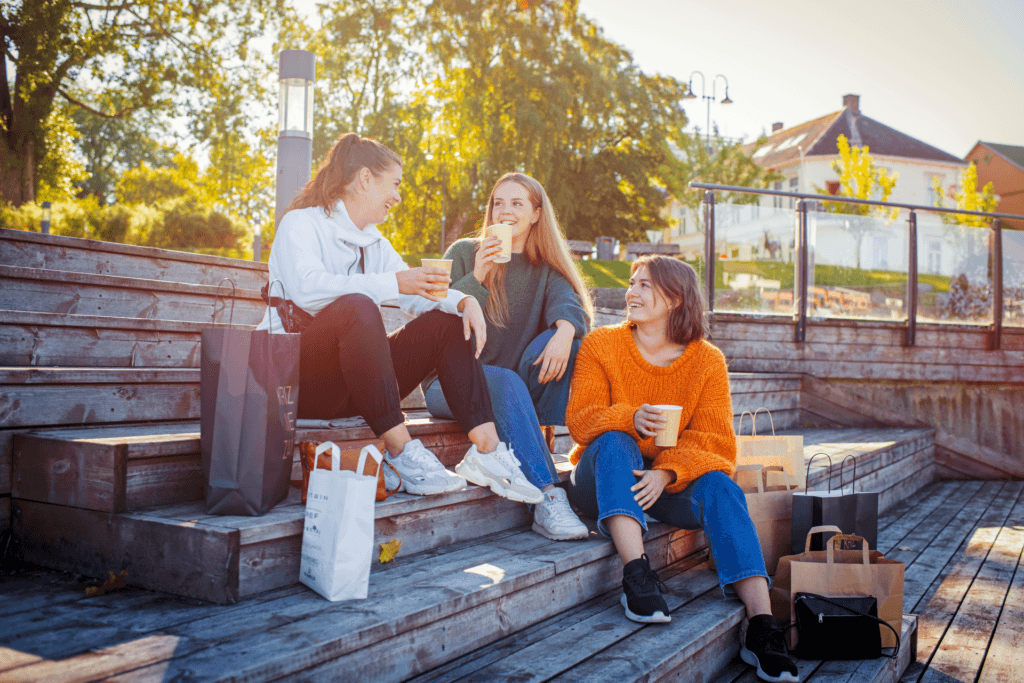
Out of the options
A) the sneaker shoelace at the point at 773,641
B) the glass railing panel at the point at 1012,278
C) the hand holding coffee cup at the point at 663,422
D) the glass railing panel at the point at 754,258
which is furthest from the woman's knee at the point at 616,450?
the glass railing panel at the point at 1012,278

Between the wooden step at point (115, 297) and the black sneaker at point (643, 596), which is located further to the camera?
the wooden step at point (115, 297)

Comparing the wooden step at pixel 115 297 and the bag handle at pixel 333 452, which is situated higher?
the wooden step at pixel 115 297

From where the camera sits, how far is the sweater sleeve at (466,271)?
312 centimetres

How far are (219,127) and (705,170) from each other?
18085 mm

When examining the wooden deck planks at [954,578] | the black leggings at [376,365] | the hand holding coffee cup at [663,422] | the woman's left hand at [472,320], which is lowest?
the wooden deck planks at [954,578]

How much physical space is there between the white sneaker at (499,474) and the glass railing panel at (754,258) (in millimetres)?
4950

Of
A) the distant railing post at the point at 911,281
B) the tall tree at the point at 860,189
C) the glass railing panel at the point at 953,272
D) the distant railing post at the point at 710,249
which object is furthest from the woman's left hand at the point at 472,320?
the glass railing panel at the point at 953,272

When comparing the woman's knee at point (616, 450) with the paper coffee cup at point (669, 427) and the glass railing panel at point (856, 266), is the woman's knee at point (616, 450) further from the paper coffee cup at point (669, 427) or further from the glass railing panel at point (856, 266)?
the glass railing panel at point (856, 266)

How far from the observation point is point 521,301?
128 inches

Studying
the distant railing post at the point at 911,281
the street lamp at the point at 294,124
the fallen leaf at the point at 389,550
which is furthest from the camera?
the distant railing post at the point at 911,281

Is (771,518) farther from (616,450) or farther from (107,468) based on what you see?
(107,468)

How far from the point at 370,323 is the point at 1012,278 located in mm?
8111

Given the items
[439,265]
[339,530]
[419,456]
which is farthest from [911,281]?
[339,530]

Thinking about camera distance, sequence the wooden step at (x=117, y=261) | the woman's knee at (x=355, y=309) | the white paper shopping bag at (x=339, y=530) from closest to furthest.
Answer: the white paper shopping bag at (x=339, y=530), the woman's knee at (x=355, y=309), the wooden step at (x=117, y=261)
